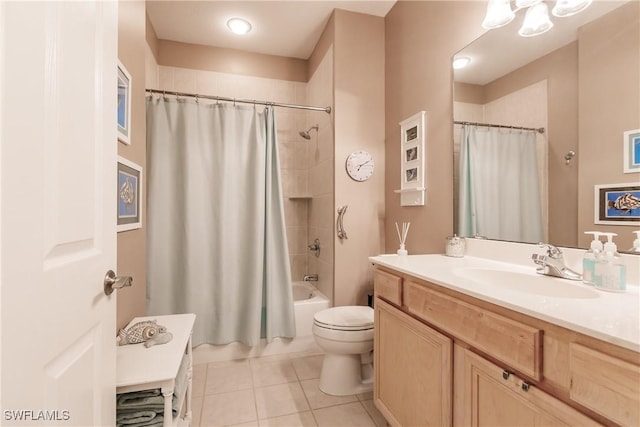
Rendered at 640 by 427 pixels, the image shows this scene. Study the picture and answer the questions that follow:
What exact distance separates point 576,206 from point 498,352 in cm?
70

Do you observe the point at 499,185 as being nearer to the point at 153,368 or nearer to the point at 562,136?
the point at 562,136

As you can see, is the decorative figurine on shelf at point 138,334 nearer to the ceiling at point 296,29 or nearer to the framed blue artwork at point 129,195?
the framed blue artwork at point 129,195

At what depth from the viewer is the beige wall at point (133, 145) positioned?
4.42ft

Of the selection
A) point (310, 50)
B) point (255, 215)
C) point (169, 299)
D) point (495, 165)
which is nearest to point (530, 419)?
point (495, 165)

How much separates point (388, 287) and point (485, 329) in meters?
0.56

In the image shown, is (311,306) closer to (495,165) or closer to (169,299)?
(169,299)

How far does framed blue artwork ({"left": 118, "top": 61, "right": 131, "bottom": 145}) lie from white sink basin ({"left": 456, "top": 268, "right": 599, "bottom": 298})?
1.65 metres

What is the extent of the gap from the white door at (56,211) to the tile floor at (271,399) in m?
0.93

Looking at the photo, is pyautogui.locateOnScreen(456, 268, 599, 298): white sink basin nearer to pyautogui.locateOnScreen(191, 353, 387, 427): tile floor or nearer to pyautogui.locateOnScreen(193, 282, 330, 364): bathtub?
pyautogui.locateOnScreen(191, 353, 387, 427): tile floor

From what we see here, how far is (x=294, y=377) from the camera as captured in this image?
6.58ft

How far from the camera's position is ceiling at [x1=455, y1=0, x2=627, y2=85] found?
1081 mm

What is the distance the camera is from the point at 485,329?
2.83ft

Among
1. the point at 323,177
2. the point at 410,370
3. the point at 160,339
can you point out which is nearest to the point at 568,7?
the point at 410,370

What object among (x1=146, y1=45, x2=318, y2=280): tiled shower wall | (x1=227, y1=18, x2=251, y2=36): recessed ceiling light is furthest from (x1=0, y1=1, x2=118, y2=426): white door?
(x1=146, y1=45, x2=318, y2=280): tiled shower wall
